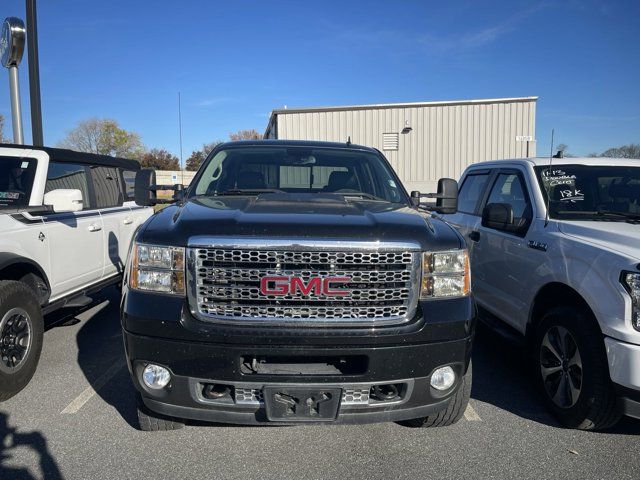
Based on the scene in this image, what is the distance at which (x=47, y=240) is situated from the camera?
4.40 meters

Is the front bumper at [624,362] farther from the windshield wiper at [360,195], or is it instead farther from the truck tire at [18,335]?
the truck tire at [18,335]

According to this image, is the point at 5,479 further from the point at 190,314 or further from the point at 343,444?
the point at 343,444

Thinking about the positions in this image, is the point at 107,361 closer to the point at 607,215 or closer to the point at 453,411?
the point at 453,411

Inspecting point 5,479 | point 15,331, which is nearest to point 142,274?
point 5,479

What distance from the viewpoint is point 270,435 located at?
3.13 meters

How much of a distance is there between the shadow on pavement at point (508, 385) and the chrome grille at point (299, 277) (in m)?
1.66

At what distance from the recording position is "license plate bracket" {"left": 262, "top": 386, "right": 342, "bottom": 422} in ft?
8.10

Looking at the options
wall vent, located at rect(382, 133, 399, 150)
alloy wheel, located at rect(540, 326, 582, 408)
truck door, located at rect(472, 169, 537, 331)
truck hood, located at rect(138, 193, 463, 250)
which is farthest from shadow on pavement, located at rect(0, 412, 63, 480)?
wall vent, located at rect(382, 133, 399, 150)

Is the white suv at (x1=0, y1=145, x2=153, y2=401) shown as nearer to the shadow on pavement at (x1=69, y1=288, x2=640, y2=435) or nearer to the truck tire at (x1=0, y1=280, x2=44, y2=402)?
the truck tire at (x1=0, y1=280, x2=44, y2=402)

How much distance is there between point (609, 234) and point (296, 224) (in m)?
2.21

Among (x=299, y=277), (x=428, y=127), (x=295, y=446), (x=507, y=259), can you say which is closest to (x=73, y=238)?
(x=295, y=446)

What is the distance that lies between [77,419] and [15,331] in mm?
990

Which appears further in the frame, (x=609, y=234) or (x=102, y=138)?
(x=102, y=138)

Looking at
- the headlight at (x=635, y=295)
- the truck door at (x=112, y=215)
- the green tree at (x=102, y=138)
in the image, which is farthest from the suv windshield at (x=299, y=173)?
the green tree at (x=102, y=138)
